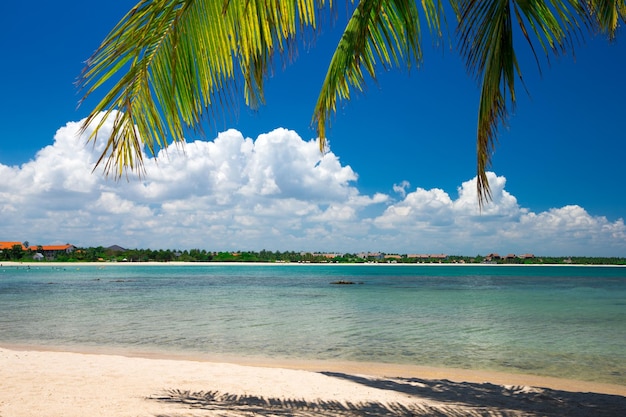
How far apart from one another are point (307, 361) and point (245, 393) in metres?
4.79

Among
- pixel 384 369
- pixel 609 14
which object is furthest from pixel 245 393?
pixel 609 14

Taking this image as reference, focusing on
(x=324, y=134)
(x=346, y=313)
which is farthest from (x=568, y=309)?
(x=324, y=134)

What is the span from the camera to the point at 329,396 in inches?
268

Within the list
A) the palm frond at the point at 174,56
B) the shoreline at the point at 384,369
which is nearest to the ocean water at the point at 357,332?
the shoreline at the point at 384,369

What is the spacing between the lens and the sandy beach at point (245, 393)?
5812mm

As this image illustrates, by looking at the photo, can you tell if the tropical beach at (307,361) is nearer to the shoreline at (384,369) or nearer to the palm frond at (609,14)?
the shoreline at (384,369)

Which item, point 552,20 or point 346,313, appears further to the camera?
point 346,313

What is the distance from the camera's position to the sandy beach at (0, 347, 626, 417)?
19.1 feet

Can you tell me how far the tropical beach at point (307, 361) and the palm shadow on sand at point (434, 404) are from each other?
3 centimetres

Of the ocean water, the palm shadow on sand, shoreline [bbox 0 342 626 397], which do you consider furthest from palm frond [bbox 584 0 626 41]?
the ocean water

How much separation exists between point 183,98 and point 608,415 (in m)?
6.50

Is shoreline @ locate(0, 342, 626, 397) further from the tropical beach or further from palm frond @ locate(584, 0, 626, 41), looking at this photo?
palm frond @ locate(584, 0, 626, 41)

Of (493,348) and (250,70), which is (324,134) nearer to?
(250,70)

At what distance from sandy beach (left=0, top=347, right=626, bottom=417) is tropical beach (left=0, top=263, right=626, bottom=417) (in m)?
0.03
